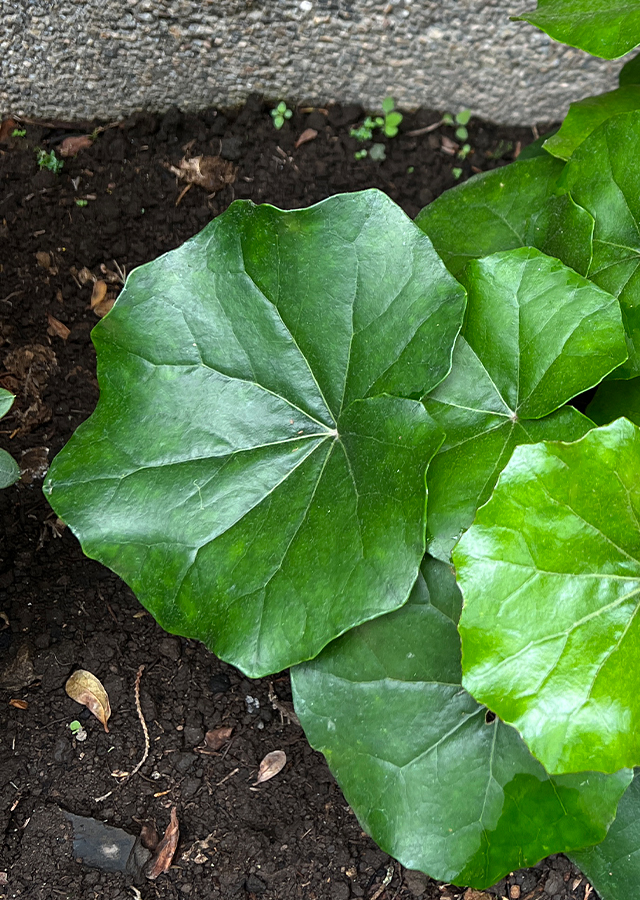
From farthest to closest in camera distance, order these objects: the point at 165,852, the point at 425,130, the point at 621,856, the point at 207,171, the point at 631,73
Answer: the point at 425,130, the point at 207,171, the point at 631,73, the point at 165,852, the point at 621,856

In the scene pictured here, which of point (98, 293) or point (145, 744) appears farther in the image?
point (98, 293)

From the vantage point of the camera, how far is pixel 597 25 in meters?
1.16

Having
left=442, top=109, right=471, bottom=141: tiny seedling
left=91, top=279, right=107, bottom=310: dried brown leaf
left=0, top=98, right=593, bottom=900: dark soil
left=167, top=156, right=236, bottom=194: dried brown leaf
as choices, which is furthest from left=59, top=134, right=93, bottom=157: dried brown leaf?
left=442, top=109, right=471, bottom=141: tiny seedling

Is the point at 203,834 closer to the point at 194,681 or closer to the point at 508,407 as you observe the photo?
the point at 194,681

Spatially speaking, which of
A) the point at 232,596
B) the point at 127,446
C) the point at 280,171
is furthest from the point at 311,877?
the point at 280,171

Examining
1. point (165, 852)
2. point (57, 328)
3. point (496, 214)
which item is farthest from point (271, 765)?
point (496, 214)

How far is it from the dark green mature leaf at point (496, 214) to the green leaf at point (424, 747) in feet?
1.95

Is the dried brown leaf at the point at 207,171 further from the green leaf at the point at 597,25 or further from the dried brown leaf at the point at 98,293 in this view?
the green leaf at the point at 597,25

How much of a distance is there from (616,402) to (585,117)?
527 millimetres

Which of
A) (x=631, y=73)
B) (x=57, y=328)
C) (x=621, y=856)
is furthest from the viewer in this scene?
(x=57, y=328)

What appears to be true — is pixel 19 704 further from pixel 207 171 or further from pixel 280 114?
pixel 280 114

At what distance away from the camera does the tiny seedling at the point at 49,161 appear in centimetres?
168

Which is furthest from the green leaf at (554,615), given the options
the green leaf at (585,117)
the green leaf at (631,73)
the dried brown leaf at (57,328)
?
the dried brown leaf at (57,328)

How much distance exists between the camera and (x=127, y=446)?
1.22 m
